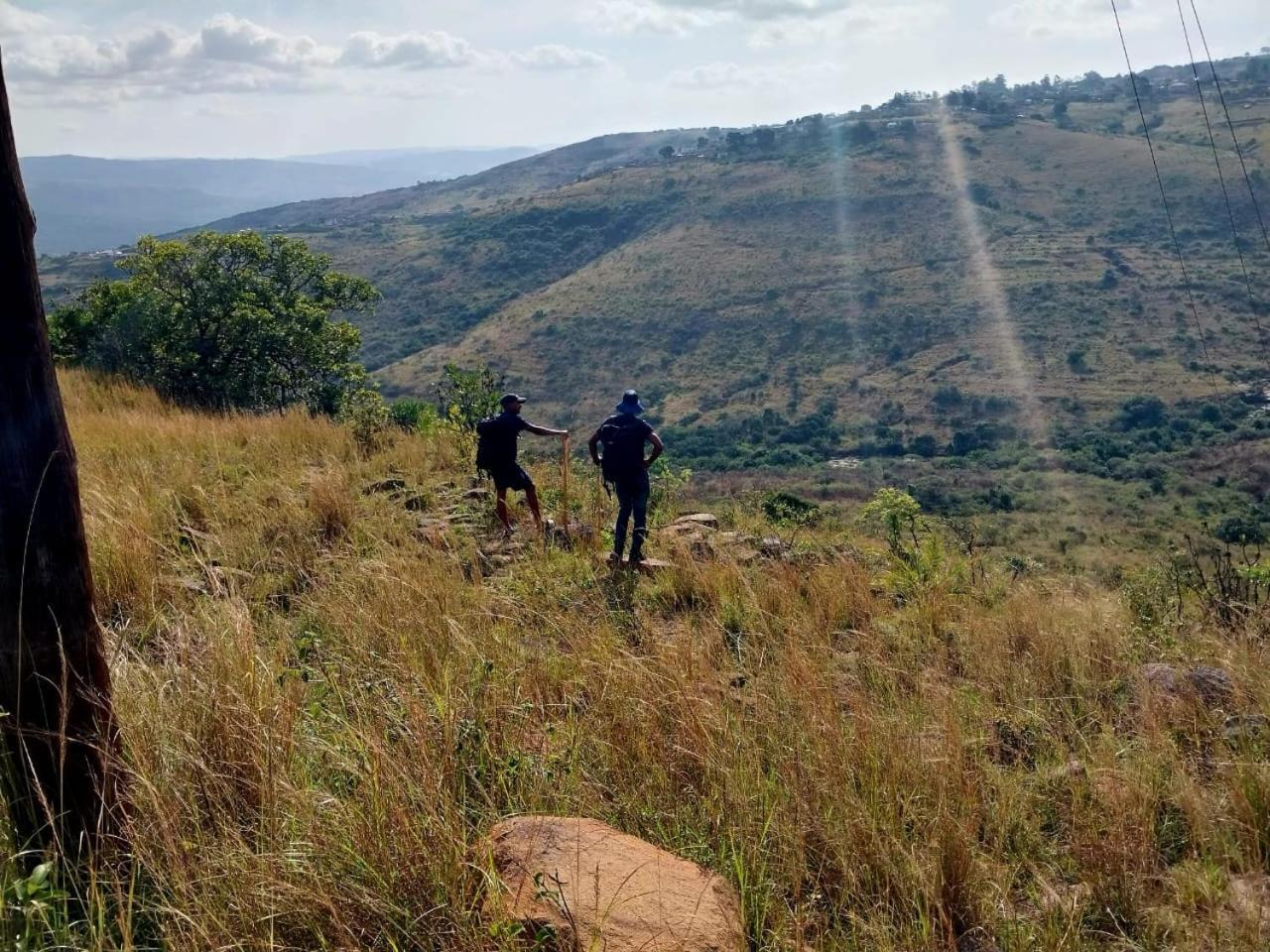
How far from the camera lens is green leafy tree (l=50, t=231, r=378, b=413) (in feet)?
47.4

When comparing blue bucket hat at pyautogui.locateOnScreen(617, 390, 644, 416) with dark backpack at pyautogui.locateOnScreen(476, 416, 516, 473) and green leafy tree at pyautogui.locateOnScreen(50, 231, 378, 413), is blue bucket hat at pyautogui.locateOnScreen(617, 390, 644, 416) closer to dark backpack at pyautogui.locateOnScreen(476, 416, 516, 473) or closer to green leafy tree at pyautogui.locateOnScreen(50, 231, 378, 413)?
dark backpack at pyautogui.locateOnScreen(476, 416, 516, 473)

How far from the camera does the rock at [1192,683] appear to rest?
373 cm

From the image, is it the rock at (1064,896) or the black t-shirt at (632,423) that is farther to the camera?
the black t-shirt at (632,423)

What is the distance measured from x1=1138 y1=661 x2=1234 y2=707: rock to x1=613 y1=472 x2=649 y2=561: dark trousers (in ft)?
11.7

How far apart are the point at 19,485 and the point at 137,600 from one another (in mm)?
2584

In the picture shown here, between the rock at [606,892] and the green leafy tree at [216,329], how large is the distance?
12345mm

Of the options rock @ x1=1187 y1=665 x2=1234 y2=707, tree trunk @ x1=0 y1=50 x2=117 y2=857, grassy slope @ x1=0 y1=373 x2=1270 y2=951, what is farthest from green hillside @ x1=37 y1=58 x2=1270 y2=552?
tree trunk @ x1=0 y1=50 x2=117 y2=857

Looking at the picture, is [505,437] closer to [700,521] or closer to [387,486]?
[387,486]

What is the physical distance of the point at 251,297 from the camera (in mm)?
15891

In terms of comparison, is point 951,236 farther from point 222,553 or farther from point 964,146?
point 222,553

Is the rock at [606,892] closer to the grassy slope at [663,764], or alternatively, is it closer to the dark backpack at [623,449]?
the grassy slope at [663,764]

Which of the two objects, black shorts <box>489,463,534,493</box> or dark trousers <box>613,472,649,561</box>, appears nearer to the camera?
dark trousers <box>613,472,649,561</box>

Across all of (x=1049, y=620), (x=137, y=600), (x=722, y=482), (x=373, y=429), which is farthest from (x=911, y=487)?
(x=137, y=600)

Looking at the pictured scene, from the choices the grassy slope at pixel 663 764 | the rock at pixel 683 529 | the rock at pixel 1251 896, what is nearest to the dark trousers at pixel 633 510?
the rock at pixel 683 529
